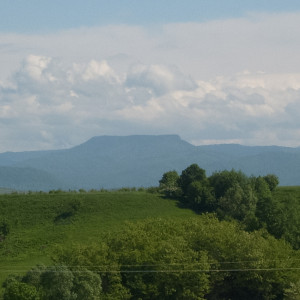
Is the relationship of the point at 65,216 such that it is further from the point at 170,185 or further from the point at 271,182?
the point at 271,182

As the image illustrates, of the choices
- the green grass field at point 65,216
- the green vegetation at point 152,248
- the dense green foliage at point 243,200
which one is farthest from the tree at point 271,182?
the green vegetation at point 152,248

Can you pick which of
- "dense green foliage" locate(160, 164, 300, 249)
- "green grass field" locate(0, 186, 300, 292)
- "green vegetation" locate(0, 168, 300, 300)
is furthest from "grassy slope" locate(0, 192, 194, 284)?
"dense green foliage" locate(160, 164, 300, 249)

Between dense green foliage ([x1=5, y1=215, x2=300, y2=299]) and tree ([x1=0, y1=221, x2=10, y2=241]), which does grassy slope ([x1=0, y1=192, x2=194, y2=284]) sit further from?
dense green foliage ([x1=5, y1=215, x2=300, y2=299])

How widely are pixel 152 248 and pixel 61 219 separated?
36397mm

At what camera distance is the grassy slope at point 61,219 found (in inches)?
3337

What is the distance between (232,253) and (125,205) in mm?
40410

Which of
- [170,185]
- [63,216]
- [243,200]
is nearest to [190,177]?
[170,185]

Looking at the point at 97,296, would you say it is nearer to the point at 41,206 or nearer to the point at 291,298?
the point at 291,298

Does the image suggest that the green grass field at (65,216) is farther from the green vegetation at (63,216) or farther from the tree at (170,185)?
the tree at (170,185)

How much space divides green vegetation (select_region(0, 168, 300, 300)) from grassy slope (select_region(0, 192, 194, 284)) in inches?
6.0

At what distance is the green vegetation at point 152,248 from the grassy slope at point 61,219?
0.15m

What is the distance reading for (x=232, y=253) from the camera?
217 feet

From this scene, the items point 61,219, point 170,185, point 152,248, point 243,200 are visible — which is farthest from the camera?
point 170,185

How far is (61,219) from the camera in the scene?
97.4 m
